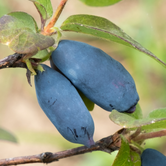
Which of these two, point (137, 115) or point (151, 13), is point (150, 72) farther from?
point (137, 115)

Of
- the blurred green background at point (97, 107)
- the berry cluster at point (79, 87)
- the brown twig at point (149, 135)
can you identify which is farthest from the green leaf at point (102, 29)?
the blurred green background at point (97, 107)

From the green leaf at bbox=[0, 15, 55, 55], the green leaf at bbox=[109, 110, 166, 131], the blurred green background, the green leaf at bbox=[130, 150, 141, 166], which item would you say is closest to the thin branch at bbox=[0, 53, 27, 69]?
the green leaf at bbox=[0, 15, 55, 55]

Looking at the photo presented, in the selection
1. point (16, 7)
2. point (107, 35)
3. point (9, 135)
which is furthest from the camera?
point (16, 7)

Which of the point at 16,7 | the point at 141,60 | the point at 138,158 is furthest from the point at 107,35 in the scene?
the point at 16,7

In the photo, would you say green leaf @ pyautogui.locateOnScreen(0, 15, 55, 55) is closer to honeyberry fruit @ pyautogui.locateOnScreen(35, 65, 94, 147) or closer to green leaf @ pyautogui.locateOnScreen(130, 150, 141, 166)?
honeyberry fruit @ pyautogui.locateOnScreen(35, 65, 94, 147)

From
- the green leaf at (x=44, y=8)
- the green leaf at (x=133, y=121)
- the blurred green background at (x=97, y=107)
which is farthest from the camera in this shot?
the blurred green background at (x=97, y=107)

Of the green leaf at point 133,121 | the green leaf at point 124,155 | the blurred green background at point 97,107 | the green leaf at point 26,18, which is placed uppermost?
the green leaf at point 26,18

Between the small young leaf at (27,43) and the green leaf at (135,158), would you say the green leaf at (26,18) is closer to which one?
the small young leaf at (27,43)
